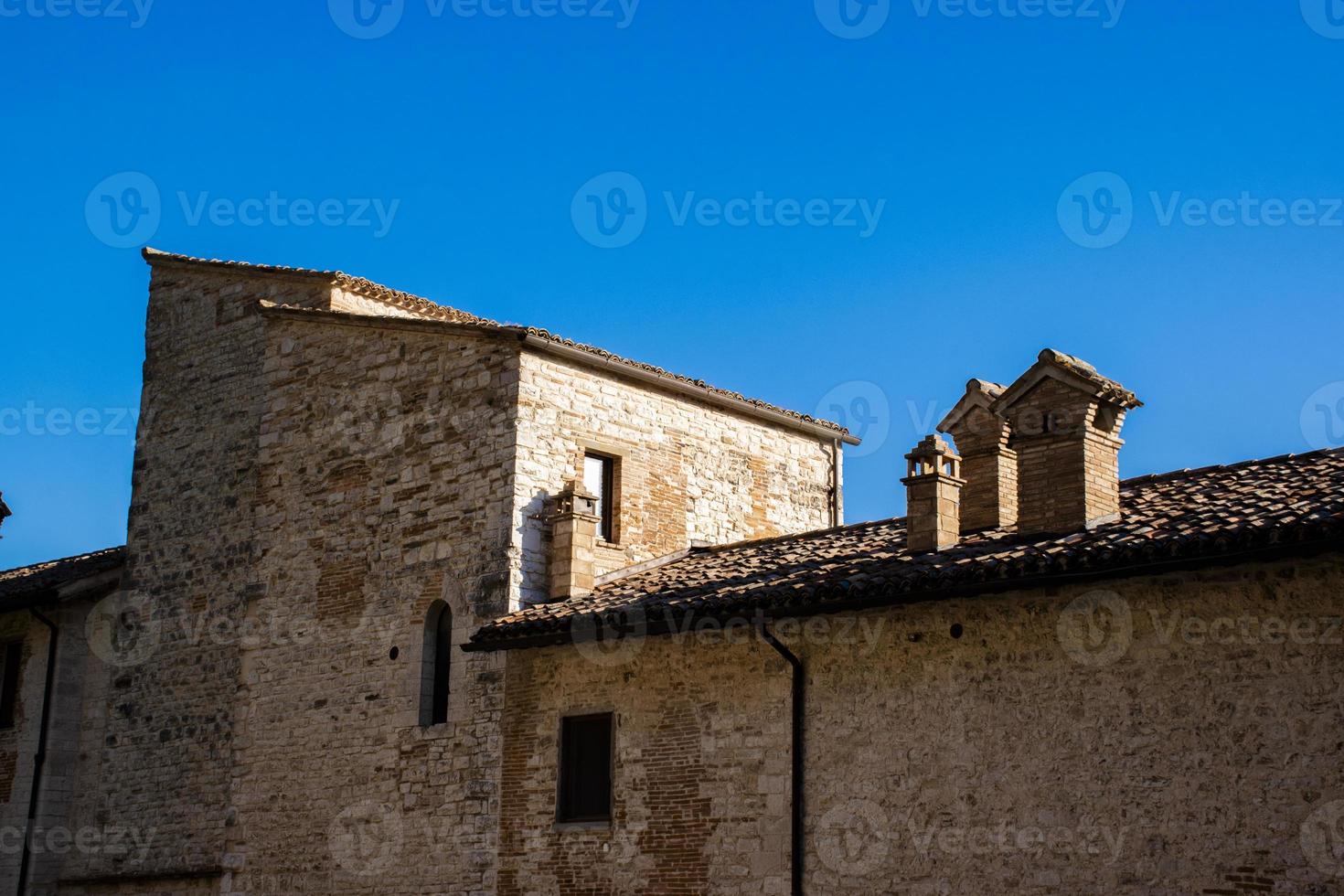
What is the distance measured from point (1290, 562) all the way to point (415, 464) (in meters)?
9.86

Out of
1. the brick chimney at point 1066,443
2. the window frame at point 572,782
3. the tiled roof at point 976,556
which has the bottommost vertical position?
the window frame at point 572,782

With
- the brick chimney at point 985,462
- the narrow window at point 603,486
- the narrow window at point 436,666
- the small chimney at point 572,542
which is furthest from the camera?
the narrow window at point 603,486

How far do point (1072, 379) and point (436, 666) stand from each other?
7549mm

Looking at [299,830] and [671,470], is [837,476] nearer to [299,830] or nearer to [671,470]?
[671,470]

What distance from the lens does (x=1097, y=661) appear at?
1173 centimetres

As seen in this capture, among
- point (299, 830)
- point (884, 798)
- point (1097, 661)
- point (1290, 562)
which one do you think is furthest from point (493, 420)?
point (1290, 562)

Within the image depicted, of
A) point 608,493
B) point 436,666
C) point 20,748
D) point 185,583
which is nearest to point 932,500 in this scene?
point 608,493

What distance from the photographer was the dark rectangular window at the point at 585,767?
14914 millimetres

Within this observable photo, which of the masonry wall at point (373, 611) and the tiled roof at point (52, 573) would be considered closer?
the masonry wall at point (373, 611)

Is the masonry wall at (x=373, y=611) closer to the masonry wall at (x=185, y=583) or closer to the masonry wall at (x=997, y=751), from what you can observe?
the masonry wall at (x=185, y=583)

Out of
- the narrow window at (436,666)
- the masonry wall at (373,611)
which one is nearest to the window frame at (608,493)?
the masonry wall at (373,611)

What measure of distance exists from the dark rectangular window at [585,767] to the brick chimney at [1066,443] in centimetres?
456

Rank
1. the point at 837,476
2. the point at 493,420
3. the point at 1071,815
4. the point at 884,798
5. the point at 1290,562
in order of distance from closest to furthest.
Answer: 1. the point at 1290,562
2. the point at 1071,815
3. the point at 884,798
4. the point at 493,420
5. the point at 837,476

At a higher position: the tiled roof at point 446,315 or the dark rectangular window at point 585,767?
the tiled roof at point 446,315
